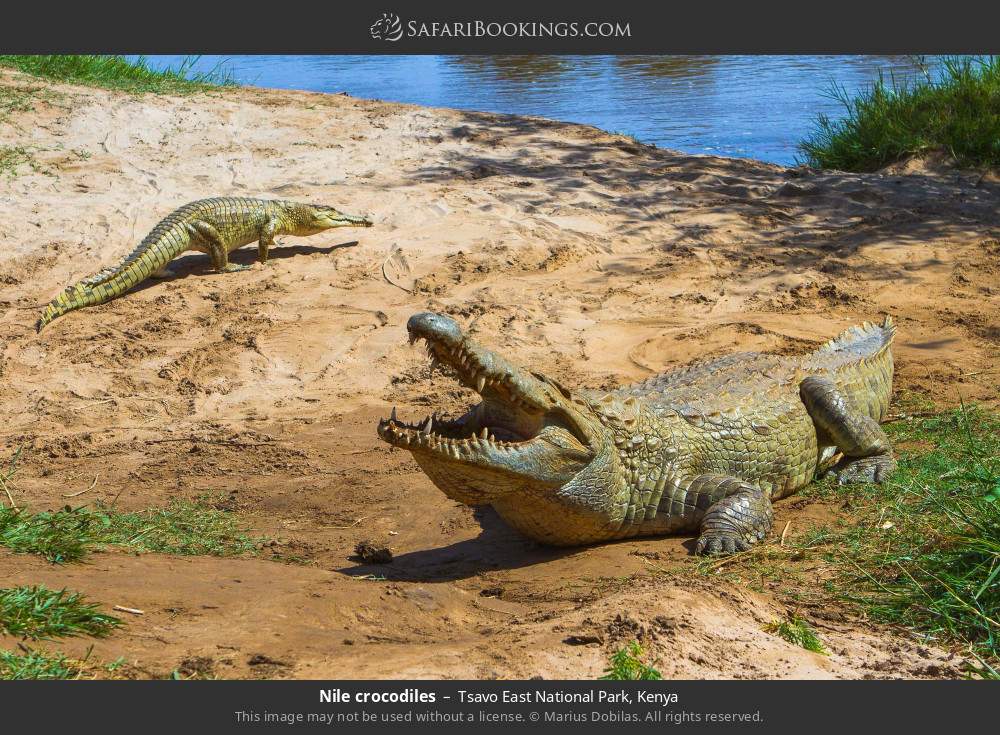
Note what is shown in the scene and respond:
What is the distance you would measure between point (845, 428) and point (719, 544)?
1.40 metres

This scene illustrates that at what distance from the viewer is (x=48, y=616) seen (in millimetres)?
3492

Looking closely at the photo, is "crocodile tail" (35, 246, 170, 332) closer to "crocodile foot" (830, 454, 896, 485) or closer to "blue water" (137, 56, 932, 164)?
"crocodile foot" (830, 454, 896, 485)

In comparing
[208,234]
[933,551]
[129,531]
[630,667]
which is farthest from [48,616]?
[208,234]

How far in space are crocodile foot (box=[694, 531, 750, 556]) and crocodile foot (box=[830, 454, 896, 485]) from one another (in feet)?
→ 3.70

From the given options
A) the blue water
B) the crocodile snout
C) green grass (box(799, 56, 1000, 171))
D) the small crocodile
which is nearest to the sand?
the small crocodile

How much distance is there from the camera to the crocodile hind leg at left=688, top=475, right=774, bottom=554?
4742mm

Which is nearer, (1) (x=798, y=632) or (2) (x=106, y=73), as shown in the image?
(1) (x=798, y=632)

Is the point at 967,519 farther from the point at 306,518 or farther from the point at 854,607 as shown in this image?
the point at 306,518

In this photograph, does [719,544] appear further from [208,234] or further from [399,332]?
[208,234]

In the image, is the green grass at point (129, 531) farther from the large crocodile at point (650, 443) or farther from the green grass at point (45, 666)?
the large crocodile at point (650, 443)

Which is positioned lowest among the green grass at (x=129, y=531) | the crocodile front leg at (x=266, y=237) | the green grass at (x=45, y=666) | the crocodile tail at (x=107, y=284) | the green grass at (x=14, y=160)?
the green grass at (x=129, y=531)

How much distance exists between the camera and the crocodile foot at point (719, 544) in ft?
15.4

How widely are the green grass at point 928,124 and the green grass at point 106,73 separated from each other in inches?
321

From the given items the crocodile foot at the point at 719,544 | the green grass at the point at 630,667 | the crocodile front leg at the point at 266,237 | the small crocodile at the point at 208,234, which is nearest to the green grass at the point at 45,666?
the green grass at the point at 630,667
